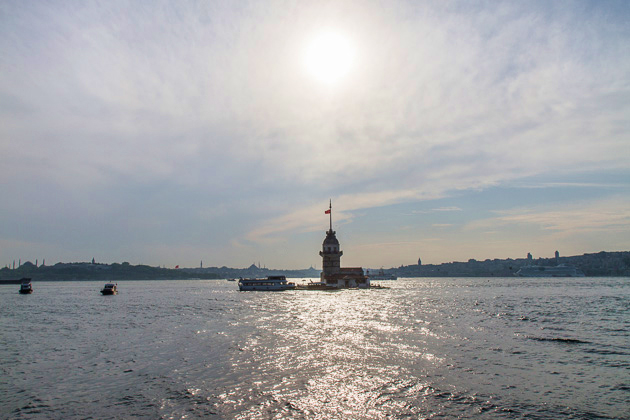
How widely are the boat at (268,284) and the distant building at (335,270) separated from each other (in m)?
13.8

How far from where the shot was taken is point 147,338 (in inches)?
1629

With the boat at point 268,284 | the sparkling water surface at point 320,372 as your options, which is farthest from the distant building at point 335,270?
the sparkling water surface at point 320,372

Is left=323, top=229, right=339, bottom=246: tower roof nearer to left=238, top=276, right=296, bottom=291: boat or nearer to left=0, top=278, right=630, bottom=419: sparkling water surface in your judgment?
left=238, top=276, right=296, bottom=291: boat

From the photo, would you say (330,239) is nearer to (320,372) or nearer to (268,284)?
(268,284)

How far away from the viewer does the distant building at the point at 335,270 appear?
143750 millimetres

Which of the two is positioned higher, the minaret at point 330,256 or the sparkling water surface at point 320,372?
the minaret at point 330,256

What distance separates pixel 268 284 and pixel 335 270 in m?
24.5

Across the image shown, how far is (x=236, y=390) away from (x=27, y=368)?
16.8 metres

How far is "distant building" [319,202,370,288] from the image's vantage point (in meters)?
144

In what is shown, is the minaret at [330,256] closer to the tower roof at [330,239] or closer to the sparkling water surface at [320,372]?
the tower roof at [330,239]

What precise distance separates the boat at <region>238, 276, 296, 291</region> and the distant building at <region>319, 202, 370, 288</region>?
1383cm

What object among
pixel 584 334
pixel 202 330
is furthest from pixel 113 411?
pixel 584 334

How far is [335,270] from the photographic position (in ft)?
496

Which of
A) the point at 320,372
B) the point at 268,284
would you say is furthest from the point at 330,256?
the point at 320,372
